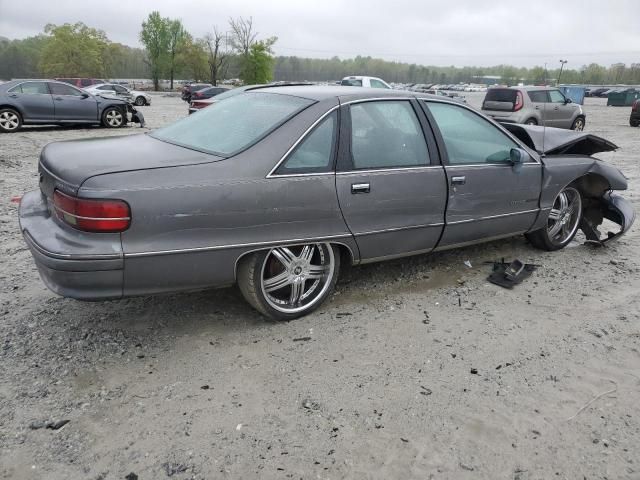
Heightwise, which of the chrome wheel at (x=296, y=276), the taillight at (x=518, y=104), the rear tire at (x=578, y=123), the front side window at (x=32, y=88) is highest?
the taillight at (x=518, y=104)

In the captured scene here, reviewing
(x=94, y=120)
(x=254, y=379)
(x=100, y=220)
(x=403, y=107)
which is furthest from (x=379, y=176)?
(x=94, y=120)

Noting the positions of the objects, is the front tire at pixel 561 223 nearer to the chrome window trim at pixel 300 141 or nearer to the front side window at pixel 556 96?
the chrome window trim at pixel 300 141

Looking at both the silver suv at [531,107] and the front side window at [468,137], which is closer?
the front side window at [468,137]

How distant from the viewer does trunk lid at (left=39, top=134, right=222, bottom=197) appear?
9.25 ft

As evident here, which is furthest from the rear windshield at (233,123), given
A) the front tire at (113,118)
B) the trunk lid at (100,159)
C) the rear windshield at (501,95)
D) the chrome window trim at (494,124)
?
the rear windshield at (501,95)

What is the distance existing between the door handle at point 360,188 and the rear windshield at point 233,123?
24.1 inches

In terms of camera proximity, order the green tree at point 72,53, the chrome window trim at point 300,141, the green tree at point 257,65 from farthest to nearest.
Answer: the green tree at point 72,53, the green tree at point 257,65, the chrome window trim at point 300,141

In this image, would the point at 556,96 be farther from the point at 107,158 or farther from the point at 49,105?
the point at 107,158

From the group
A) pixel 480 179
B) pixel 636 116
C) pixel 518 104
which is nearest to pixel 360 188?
pixel 480 179

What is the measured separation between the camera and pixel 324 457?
2.32m

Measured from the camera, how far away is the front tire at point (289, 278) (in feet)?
10.6

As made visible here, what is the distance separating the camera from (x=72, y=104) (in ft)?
46.6

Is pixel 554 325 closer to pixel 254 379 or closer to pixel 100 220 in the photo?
pixel 254 379

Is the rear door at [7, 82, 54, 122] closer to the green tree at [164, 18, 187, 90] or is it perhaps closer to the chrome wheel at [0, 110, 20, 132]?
the chrome wheel at [0, 110, 20, 132]
